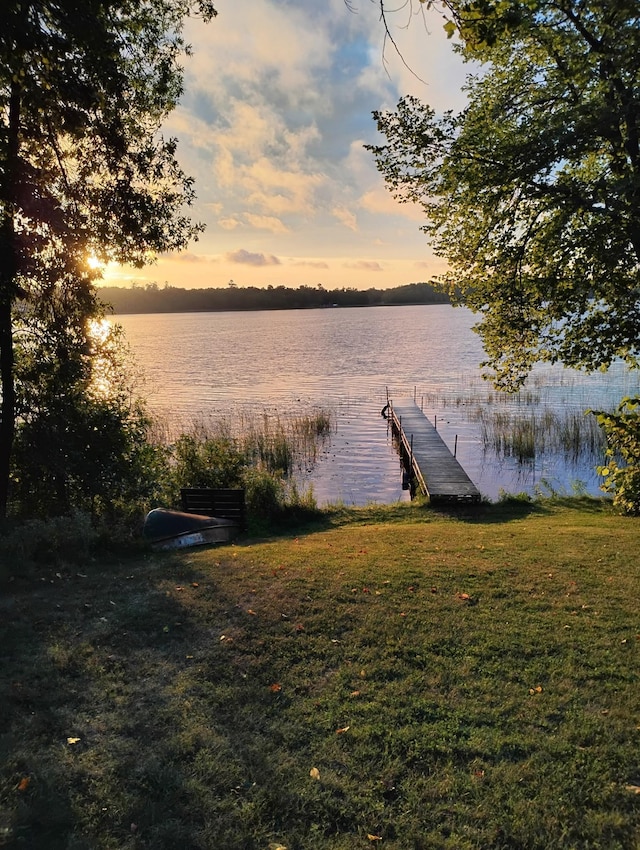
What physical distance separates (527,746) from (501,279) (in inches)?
369

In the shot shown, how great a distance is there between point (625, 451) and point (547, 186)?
6.23 meters

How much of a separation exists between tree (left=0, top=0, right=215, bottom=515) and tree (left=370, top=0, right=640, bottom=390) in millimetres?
4699

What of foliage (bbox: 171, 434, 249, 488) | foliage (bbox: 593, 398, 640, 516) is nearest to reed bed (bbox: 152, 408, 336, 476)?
foliage (bbox: 171, 434, 249, 488)

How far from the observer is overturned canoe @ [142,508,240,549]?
30.2 feet

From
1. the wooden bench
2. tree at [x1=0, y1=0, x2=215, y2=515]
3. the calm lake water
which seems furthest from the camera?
the calm lake water

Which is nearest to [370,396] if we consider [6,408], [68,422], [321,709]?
[68,422]

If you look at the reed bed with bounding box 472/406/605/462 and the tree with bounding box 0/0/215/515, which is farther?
the reed bed with bounding box 472/406/605/462

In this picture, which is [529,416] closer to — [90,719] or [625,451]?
[625,451]

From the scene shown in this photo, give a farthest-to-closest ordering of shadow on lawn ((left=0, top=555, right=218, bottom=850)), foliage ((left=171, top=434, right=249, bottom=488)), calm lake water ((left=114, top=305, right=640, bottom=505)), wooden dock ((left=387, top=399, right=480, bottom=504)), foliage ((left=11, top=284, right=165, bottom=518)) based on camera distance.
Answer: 1. calm lake water ((left=114, top=305, right=640, bottom=505))
2. wooden dock ((left=387, top=399, right=480, bottom=504))
3. foliage ((left=171, top=434, right=249, bottom=488))
4. foliage ((left=11, top=284, right=165, bottom=518))
5. shadow on lawn ((left=0, top=555, right=218, bottom=850))

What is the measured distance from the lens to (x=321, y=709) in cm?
396

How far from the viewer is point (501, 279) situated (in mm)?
10953

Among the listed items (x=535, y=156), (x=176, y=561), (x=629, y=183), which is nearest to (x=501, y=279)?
(x=535, y=156)

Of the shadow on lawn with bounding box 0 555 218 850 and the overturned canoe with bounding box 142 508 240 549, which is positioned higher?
the shadow on lawn with bounding box 0 555 218 850

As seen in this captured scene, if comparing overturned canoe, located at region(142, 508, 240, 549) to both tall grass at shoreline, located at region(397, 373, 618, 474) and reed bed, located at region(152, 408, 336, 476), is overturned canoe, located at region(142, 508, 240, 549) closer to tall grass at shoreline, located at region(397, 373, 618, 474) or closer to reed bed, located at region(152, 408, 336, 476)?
reed bed, located at region(152, 408, 336, 476)
